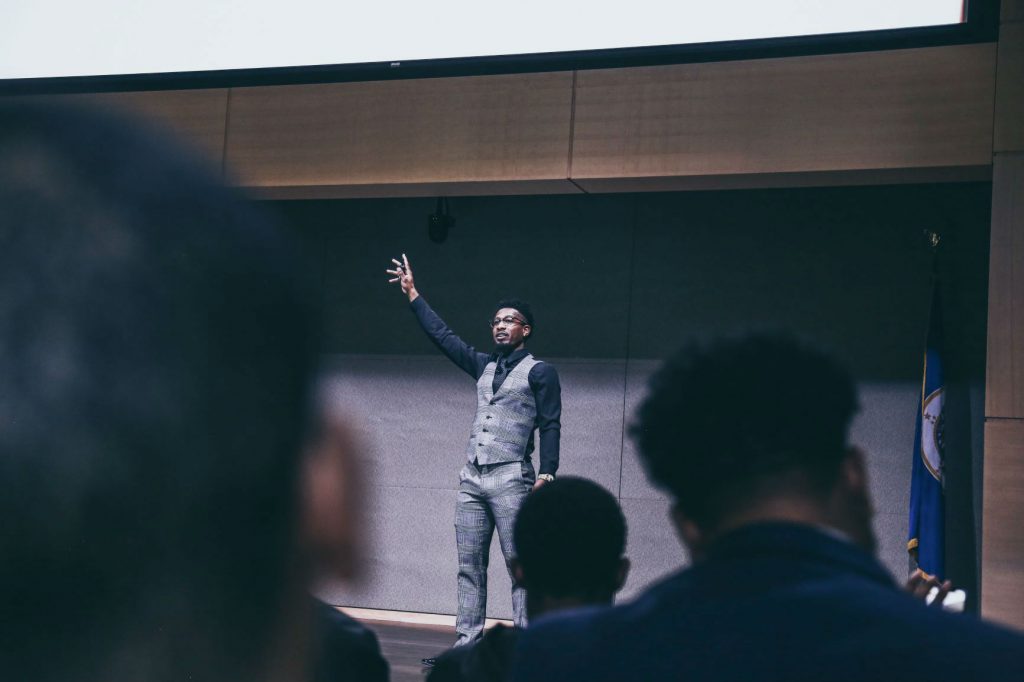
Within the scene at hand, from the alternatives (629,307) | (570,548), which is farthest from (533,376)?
(570,548)

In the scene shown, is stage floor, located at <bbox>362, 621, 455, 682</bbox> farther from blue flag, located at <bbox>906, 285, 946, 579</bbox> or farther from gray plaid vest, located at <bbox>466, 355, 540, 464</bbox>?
blue flag, located at <bbox>906, 285, 946, 579</bbox>

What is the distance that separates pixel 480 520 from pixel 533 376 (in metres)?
0.61

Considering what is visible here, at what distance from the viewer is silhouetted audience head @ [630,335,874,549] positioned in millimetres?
749

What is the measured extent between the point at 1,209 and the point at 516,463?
4016 millimetres

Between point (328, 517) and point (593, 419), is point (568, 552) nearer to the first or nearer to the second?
point (328, 517)

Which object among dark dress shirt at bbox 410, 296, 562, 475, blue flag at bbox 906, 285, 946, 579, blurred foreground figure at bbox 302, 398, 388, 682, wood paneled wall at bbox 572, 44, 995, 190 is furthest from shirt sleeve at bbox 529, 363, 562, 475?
blurred foreground figure at bbox 302, 398, 388, 682

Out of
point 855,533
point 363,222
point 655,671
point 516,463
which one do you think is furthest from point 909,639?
point 363,222

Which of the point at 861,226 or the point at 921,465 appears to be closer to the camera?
the point at 921,465

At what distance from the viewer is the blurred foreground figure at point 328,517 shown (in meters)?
0.29

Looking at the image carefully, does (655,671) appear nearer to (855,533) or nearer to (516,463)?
(855,533)

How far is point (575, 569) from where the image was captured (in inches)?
68.6

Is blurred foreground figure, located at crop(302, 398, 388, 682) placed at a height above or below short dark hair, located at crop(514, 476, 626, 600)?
above

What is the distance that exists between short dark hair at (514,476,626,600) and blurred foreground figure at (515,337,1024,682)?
947 mm

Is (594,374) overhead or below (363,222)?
below
